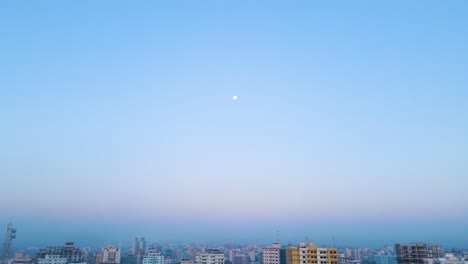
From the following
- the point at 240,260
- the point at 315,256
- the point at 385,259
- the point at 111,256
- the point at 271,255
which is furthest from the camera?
the point at 240,260

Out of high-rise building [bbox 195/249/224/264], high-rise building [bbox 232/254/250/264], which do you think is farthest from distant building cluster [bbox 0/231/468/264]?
high-rise building [bbox 232/254/250/264]

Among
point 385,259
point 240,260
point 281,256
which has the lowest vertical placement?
point 240,260

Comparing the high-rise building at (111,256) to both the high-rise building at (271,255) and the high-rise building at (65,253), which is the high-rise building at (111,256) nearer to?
the high-rise building at (65,253)

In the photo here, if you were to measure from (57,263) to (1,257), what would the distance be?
7378 millimetres

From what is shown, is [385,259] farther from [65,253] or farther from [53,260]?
[53,260]

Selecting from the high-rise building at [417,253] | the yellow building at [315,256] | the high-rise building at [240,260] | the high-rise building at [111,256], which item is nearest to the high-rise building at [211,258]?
the high-rise building at [111,256]

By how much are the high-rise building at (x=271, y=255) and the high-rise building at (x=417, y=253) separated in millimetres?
14436

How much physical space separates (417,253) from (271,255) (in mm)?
17012

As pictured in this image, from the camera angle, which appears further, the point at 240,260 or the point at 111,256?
the point at 240,260

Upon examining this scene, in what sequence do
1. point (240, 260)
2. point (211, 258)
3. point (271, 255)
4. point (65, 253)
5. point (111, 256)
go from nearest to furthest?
point (65, 253) < point (211, 258) < point (271, 255) < point (111, 256) < point (240, 260)

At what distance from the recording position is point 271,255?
1724 inches

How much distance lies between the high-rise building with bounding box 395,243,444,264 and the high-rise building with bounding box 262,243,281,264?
14436mm

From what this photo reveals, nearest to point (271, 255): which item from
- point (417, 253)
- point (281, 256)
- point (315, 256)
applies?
point (281, 256)

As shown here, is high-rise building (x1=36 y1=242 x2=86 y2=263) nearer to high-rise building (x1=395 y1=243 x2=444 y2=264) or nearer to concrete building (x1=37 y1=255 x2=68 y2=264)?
concrete building (x1=37 y1=255 x2=68 y2=264)
